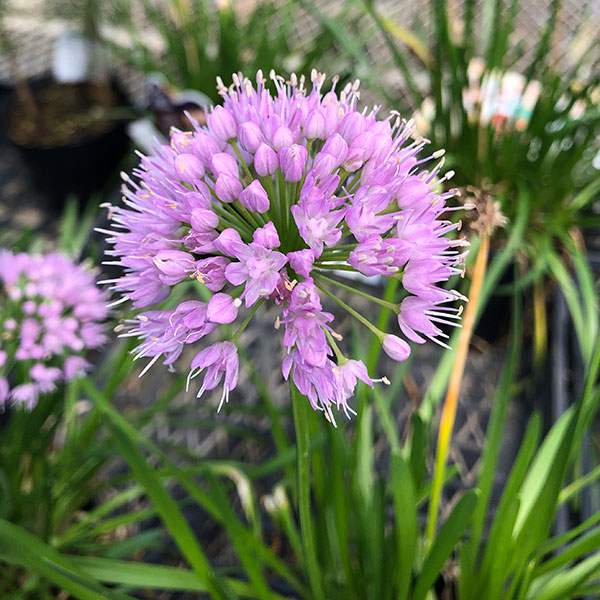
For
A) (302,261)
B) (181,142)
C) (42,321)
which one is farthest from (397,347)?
(42,321)

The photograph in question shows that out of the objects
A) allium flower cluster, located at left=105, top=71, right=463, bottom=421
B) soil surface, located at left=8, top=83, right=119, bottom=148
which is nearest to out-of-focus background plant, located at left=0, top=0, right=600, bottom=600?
soil surface, located at left=8, top=83, right=119, bottom=148

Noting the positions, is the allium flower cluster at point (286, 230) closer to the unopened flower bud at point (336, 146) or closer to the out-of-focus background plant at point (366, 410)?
the unopened flower bud at point (336, 146)

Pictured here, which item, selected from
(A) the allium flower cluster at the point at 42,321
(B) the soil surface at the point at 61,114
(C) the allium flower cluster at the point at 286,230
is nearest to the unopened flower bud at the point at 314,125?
(C) the allium flower cluster at the point at 286,230

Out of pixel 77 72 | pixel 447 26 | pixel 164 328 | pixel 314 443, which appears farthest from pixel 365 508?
pixel 77 72

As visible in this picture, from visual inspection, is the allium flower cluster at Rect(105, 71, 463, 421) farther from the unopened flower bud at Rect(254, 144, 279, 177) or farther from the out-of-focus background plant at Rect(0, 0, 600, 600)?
the out-of-focus background plant at Rect(0, 0, 600, 600)

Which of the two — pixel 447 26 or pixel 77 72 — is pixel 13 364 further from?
pixel 77 72

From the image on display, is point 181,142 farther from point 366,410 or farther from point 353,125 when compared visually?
point 366,410
